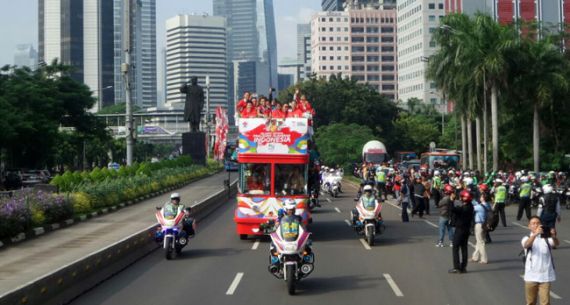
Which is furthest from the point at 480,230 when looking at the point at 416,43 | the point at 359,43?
the point at 359,43

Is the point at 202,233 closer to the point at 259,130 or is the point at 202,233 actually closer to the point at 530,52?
the point at 259,130

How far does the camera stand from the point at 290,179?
21.8 meters

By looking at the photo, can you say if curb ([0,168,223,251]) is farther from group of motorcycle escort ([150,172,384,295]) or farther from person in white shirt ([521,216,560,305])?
person in white shirt ([521,216,560,305])

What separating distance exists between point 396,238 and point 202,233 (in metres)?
6.42

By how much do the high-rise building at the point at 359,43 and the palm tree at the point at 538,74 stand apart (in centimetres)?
14231

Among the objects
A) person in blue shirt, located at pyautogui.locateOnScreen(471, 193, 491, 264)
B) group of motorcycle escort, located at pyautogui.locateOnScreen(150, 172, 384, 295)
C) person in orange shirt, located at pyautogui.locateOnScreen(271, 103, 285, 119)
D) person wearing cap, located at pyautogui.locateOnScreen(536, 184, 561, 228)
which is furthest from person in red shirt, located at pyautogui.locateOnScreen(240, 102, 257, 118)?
person wearing cap, located at pyautogui.locateOnScreen(536, 184, 561, 228)

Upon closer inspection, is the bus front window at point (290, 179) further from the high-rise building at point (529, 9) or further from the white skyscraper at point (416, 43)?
the white skyscraper at point (416, 43)

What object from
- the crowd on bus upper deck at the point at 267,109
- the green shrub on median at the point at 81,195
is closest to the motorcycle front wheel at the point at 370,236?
the crowd on bus upper deck at the point at 267,109

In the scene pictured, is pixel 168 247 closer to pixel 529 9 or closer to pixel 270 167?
pixel 270 167

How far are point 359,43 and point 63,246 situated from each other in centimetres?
17562

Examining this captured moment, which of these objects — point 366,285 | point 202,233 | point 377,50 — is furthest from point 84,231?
point 377,50

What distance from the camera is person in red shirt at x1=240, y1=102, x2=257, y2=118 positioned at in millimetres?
22547

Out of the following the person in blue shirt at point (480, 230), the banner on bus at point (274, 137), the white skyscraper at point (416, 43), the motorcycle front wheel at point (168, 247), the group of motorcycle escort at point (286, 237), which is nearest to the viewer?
the group of motorcycle escort at point (286, 237)

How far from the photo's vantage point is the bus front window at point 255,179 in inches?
858
